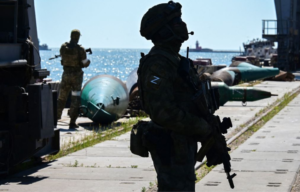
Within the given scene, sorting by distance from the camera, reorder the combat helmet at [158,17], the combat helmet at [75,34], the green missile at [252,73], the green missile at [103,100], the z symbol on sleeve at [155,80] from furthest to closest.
Answer: the green missile at [252,73], the green missile at [103,100], the combat helmet at [75,34], the combat helmet at [158,17], the z symbol on sleeve at [155,80]

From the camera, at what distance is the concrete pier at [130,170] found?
802cm

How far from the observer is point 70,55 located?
525 inches

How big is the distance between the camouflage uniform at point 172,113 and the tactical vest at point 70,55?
8.52m

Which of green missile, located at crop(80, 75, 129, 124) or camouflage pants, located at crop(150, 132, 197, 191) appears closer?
camouflage pants, located at crop(150, 132, 197, 191)

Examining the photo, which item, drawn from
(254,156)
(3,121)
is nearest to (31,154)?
(3,121)

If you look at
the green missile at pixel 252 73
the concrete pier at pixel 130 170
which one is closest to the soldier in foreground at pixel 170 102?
the concrete pier at pixel 130 170

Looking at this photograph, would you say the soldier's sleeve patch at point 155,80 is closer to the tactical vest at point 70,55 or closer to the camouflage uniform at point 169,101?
the camouflage uniform at point 169,101

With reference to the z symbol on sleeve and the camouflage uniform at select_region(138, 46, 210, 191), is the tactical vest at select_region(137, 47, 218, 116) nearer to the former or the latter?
the camouflage uniform at select_region(138, 46, 210, 191)

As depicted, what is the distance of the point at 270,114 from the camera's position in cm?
1712

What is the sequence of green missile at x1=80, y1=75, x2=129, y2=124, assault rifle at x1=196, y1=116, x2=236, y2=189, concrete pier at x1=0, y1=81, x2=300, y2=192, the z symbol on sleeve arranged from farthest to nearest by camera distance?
green missile at x1=80, y1=75, x2=129, y2=124 → concrete pier at x1=0, y1=81, x2=300, y2=192 → assault rifle at x1=196, y1=116, x2=236, y2=189 → the z symbol on sleeve

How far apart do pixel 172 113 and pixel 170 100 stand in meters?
0.11

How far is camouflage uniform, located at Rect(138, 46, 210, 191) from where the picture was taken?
4.73 metres

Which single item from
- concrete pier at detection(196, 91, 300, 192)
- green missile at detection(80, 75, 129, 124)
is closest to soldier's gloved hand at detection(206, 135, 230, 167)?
concrete pier at detection(196, 91, 300, 192)

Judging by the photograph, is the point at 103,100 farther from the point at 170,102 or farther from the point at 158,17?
the point at 170,102
